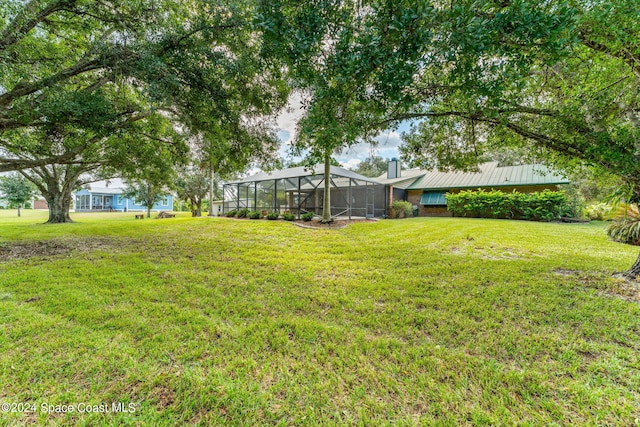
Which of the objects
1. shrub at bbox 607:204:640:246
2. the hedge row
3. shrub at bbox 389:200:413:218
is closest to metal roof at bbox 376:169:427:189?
shrub at bbox 389:200:413:218

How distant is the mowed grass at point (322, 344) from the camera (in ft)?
5.45

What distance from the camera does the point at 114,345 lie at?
7.38 feet

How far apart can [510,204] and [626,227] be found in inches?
338

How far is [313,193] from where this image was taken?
1506 centimetres

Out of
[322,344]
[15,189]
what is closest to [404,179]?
[322,344]

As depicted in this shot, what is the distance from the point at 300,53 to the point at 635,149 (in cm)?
503

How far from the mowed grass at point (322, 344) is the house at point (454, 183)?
13809mm

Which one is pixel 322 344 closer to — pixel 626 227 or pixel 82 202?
pixel 626 227

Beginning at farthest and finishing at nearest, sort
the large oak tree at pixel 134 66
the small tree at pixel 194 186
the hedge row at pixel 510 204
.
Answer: the small tree at pixel 194 186, the hedge row at pixel 510 204, the large oak tree at pixel 134 66

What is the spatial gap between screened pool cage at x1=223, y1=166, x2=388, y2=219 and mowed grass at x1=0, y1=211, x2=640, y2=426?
32.8ft

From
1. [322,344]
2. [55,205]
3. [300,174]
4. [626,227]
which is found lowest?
[322,344]

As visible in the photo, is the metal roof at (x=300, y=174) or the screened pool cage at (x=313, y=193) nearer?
the metal roof at (x=300, y=174)

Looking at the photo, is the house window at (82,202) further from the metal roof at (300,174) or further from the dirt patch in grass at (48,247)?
the dirt patch in grass at (48,247)

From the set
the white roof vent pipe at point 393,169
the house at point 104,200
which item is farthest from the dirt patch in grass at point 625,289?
the house at point 104,200
